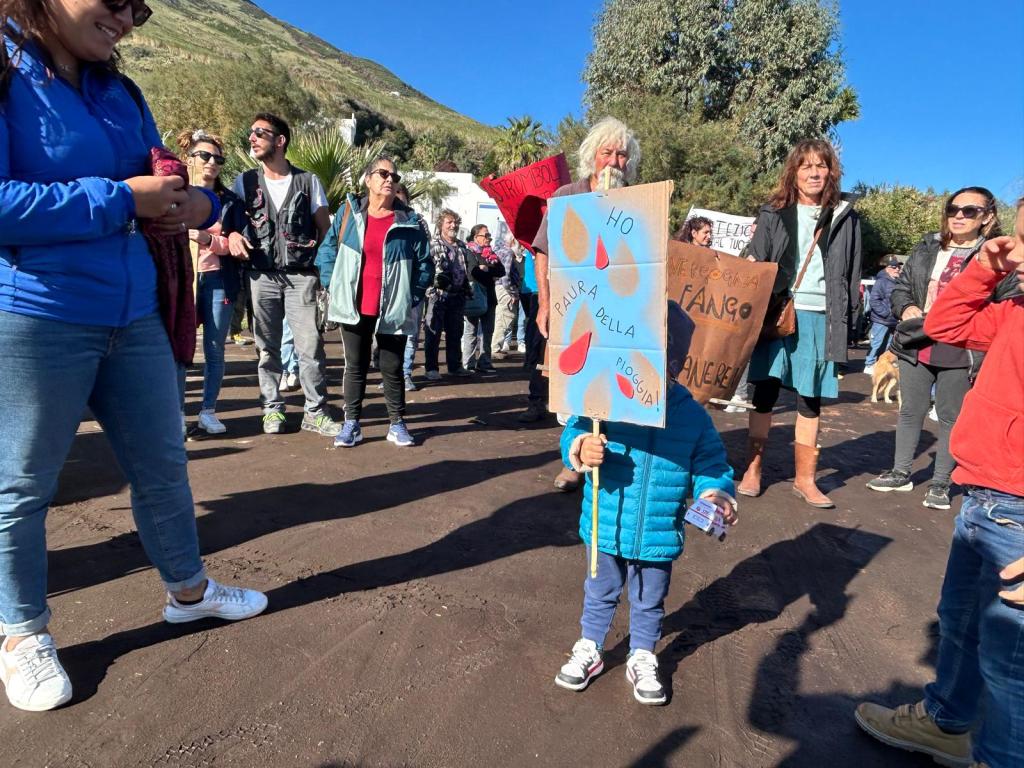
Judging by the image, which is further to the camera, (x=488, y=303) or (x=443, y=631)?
(x=488, y=303)

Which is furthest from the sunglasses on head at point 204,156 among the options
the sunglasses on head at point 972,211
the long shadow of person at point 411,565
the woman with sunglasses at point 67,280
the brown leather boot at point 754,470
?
the sunglasses on head at point 972,211

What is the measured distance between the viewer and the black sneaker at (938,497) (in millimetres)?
4809

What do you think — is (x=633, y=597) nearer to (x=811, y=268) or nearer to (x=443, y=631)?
(x=443, y=631)

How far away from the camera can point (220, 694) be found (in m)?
2.24

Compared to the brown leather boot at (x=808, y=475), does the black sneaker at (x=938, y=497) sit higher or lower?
lower

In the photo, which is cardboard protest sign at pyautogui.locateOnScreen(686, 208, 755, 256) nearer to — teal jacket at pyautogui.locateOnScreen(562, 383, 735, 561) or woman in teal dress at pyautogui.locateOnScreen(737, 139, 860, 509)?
woman in teal dress at pyautogui.locateOnScreen(737, 139, 860, 509)

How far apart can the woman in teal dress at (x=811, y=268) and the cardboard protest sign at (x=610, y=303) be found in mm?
2333

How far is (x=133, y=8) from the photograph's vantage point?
6.79 feet

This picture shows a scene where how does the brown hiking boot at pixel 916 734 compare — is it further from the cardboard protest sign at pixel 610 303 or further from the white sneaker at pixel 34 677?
the white sneaker at pixel 34 677

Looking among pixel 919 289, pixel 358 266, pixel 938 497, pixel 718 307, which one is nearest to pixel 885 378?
pixel 938 497

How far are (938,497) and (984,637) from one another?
3.43 metres

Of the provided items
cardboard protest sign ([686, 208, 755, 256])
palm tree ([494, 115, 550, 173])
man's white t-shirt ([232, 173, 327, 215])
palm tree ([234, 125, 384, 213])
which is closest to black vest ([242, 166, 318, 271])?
man's white t-shirt ([232, 173, 327, 215])

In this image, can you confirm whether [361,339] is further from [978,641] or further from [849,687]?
[978,641]

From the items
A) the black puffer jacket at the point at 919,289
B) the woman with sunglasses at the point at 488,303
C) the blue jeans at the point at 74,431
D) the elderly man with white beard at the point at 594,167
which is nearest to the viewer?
the blue jeans at the point at 74,431
